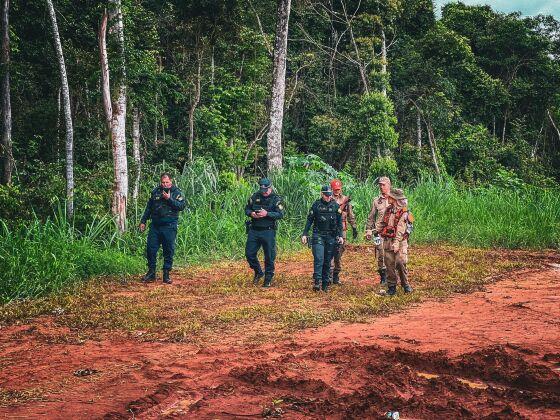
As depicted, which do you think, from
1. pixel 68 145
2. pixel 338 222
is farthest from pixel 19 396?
pixel 68 145

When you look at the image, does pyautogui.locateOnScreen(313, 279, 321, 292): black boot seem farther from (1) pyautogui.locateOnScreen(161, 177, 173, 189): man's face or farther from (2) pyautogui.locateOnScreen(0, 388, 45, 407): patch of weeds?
(2) pyautogui.locateOnScreen(0, 388, 45, 407): patch of weeds

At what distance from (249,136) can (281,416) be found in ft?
78.8

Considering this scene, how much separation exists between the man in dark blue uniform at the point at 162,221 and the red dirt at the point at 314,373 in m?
3.13

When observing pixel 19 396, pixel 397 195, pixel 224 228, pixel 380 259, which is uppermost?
pixel 397 195

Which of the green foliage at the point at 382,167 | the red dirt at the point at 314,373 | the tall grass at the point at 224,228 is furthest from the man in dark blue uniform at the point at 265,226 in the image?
the green foliage at the point at 382,167

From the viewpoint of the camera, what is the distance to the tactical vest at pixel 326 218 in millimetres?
9406

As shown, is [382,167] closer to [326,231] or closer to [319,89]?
[319,89]

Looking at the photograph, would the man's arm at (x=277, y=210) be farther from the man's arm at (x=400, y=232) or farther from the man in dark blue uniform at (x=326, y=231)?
the man's arm at (x=400, y=232)

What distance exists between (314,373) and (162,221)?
552 cm

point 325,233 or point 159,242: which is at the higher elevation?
point 325,233

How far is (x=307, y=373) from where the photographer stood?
16.9ft

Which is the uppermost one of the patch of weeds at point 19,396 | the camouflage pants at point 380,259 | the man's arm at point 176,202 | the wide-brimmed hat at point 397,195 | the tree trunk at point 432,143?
the tree trunk at point 432,143

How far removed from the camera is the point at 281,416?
4199 millimetres

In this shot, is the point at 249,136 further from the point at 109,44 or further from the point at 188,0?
the point at 109,44
